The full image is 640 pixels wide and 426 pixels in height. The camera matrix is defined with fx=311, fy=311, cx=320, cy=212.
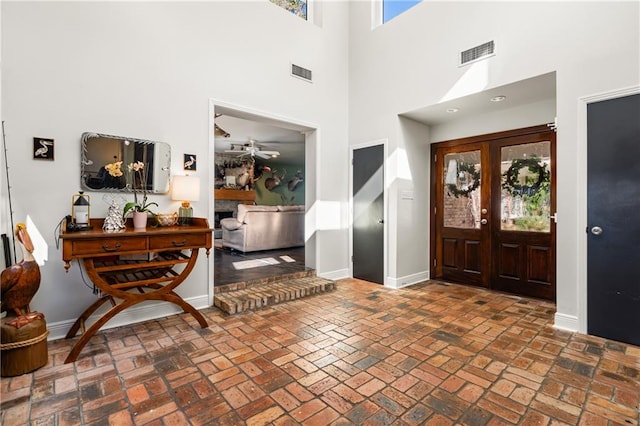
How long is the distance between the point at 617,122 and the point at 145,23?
4278mm

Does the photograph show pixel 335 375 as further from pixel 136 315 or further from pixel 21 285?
pixel 21 285

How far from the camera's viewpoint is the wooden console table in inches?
87.7

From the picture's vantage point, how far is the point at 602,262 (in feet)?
8.63

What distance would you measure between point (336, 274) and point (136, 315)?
8.62 ft

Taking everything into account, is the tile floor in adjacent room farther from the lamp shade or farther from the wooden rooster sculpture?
the lamp shade

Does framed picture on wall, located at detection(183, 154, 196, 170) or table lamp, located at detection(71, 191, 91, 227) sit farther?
framed picture on wall, located at detection(183, 154, 196, 170)

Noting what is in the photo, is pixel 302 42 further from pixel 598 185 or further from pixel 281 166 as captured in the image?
pixel 281 166

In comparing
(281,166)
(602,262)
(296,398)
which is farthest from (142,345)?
(281,166)

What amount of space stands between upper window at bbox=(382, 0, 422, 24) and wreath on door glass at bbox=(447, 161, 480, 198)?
7.33 ft

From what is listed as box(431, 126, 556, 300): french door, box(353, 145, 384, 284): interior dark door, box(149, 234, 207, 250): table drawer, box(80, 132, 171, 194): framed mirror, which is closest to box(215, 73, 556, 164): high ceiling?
box(431, 126, 556, 300): french door

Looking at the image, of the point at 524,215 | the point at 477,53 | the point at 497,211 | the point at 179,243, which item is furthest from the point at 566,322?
the point at 179,243

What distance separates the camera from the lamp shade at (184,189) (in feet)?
9.93

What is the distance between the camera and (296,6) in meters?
4.48

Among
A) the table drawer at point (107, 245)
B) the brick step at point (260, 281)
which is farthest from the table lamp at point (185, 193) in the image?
the brick step at point (260, 281)
